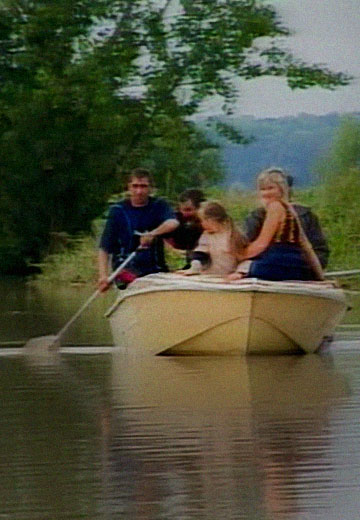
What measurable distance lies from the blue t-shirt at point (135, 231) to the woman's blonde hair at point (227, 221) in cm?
91

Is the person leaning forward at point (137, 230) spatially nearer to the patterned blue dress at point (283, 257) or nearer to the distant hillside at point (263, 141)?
the patterned blue dress at point (283, 257)

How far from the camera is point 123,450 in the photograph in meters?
10.1

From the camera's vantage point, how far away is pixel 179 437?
10.6m

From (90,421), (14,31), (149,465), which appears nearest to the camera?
(149,465)

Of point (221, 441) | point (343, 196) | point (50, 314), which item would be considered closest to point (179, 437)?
point (221, 441)

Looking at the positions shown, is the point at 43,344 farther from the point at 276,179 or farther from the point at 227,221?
the point at 276,179

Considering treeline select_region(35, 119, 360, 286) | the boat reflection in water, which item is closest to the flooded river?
the boat reflection in water

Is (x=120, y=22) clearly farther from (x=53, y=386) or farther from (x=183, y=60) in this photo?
(x=53, y=386)

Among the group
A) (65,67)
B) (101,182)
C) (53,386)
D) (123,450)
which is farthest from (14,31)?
(123,450)

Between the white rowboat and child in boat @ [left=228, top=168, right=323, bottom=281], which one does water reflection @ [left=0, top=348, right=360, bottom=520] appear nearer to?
the white rowboat

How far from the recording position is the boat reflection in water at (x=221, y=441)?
8.48 meters

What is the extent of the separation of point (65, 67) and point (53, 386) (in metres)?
33.9

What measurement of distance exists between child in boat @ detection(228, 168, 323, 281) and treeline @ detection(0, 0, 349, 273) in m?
27.4

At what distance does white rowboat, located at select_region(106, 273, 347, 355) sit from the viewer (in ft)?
52.3
